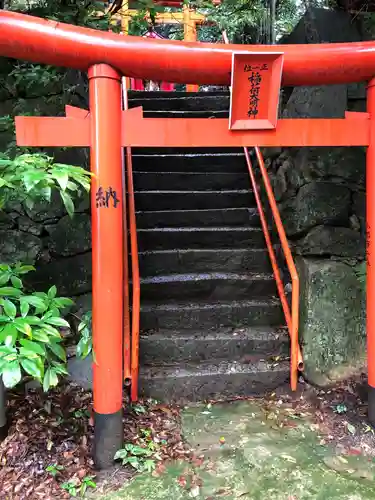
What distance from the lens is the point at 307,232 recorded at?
11.5ft

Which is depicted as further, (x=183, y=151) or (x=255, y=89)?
(x=183, y=151)

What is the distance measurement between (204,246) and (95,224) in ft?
6.56

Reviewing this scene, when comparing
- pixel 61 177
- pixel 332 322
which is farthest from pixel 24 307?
pixel 332 322

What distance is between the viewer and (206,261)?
4098 mm

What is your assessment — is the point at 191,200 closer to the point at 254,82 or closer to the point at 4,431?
the point at 254,82

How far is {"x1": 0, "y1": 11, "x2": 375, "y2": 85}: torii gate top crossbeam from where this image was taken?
2.21 metres

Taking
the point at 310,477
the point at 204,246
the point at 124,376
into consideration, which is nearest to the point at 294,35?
the point at 204,246

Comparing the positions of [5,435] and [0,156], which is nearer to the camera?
[0,156]

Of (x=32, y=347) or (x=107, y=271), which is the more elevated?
(x=107, y=271)

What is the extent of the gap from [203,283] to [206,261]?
0.33 metres

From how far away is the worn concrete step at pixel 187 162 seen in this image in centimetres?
500

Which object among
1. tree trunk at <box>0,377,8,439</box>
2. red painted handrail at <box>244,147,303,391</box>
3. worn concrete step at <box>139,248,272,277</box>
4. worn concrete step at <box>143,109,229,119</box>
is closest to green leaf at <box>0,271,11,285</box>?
tree trunk at <box>0,377,8,439</box>

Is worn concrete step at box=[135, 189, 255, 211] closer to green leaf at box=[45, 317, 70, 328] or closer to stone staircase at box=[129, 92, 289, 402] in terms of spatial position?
stone staircase at box=[129, 92, 289, 402]

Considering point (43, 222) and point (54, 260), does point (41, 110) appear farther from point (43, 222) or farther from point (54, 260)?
point (54, 260)
